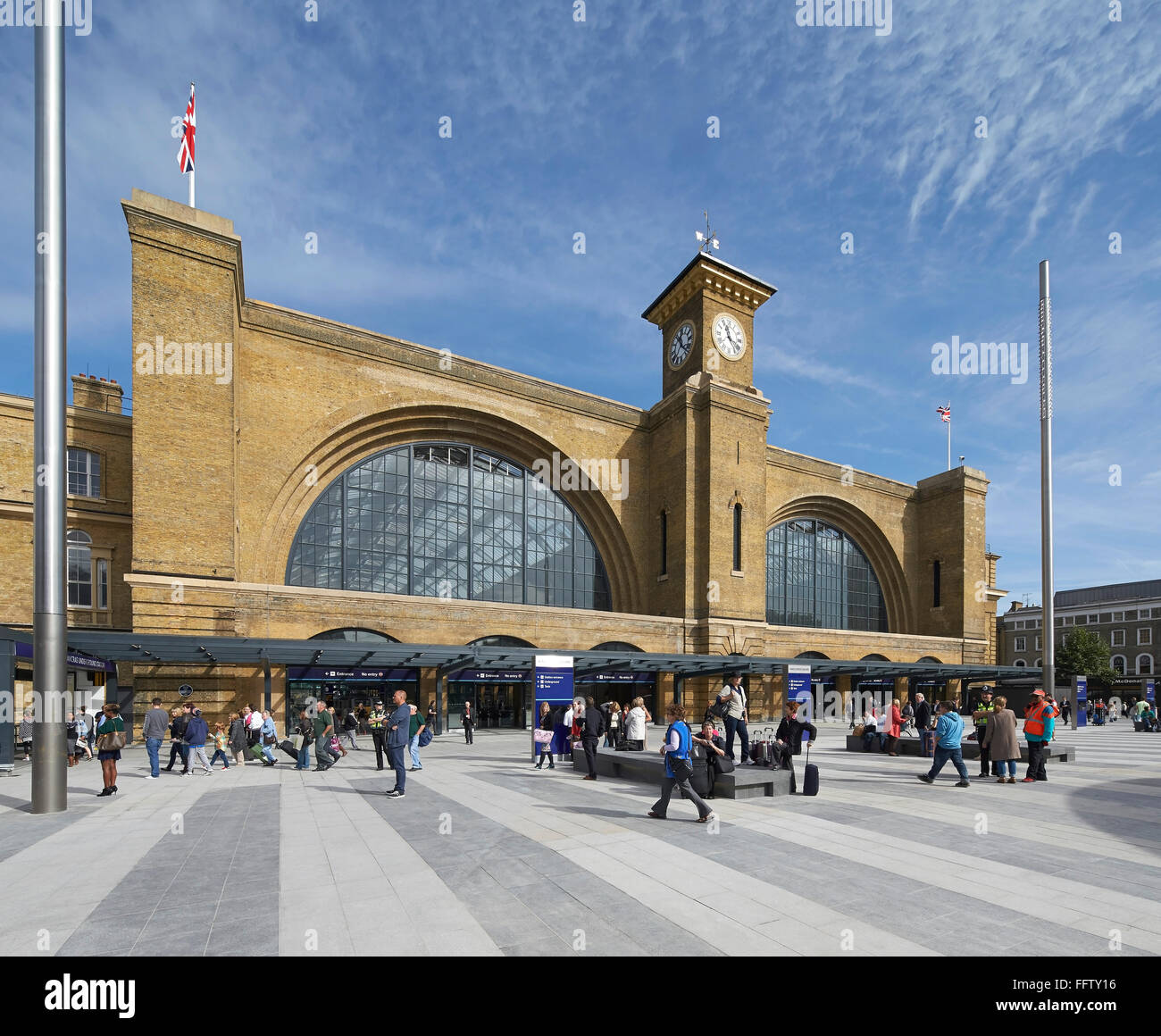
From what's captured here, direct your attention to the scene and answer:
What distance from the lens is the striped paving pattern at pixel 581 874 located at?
4895mm

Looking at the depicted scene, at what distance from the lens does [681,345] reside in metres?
36.3

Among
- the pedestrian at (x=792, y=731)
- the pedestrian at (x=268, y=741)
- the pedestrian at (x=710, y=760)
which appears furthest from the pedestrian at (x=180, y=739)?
the pedestrian at (x=792, y=731)

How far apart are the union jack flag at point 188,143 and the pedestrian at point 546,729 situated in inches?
773

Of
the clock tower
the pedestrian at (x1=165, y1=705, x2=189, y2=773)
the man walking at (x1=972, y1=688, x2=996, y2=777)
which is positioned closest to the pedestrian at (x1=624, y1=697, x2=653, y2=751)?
the man walking at (x1=972, y1=688, x2=996, y2=777)

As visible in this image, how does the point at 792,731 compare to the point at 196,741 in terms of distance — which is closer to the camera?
the point at 792,731

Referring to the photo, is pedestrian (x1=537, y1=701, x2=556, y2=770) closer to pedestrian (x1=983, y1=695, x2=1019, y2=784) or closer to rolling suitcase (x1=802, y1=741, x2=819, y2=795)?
rolling suitcase (x1=802, y1=741, x2=819, y2=795)

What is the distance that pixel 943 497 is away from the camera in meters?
45.1

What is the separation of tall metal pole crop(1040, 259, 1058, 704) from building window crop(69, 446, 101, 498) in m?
31.7

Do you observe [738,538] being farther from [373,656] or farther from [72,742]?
[72,742]

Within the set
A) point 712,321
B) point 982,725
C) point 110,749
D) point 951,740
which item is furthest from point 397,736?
point 712,321

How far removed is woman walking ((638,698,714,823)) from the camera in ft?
28.8

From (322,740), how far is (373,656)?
27.1 feet

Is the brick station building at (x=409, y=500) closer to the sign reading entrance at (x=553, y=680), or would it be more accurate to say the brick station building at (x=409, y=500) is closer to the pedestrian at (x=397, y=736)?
the sign reading entrance at (x=553, y=680)

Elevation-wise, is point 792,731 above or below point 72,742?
above
